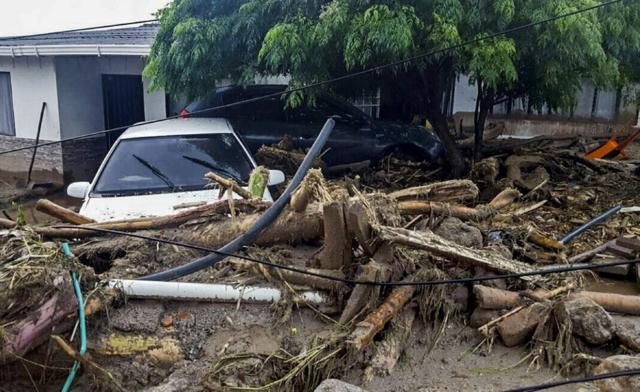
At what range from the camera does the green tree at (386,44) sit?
6387 mm

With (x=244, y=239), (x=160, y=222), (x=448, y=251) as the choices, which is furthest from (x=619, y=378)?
(x=160, y=222)

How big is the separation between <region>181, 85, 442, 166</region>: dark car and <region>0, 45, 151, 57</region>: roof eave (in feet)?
5.45

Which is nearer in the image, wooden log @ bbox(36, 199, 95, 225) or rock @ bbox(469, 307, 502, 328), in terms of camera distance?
rock @ bbox(469, 307, 502, 328)

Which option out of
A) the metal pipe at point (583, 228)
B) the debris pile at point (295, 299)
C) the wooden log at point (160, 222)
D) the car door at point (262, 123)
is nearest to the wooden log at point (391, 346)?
the debris pile at point (295, 299)

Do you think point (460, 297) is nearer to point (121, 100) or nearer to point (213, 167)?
point (213, 167)

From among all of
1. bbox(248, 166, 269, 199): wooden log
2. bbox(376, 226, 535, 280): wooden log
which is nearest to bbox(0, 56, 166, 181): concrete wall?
bbox(248, 166, 269, 199): wooden log

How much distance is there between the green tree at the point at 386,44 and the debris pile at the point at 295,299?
2259 mm

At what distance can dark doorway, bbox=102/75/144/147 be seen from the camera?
39.6 ft

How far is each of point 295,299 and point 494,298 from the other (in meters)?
1.44

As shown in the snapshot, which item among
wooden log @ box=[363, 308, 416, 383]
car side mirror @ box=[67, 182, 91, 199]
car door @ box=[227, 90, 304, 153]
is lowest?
wooden log @ box=[363, 308, 416, 383]

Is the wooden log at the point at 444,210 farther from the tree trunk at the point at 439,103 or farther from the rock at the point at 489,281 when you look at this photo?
the tree trunk at the point at 439,103

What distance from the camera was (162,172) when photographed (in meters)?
5.78

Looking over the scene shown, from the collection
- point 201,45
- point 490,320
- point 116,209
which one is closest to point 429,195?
point 490,320

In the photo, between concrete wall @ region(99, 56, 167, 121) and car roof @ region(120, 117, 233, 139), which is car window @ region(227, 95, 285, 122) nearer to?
car roof @ region(120, 117, 233, 139)
